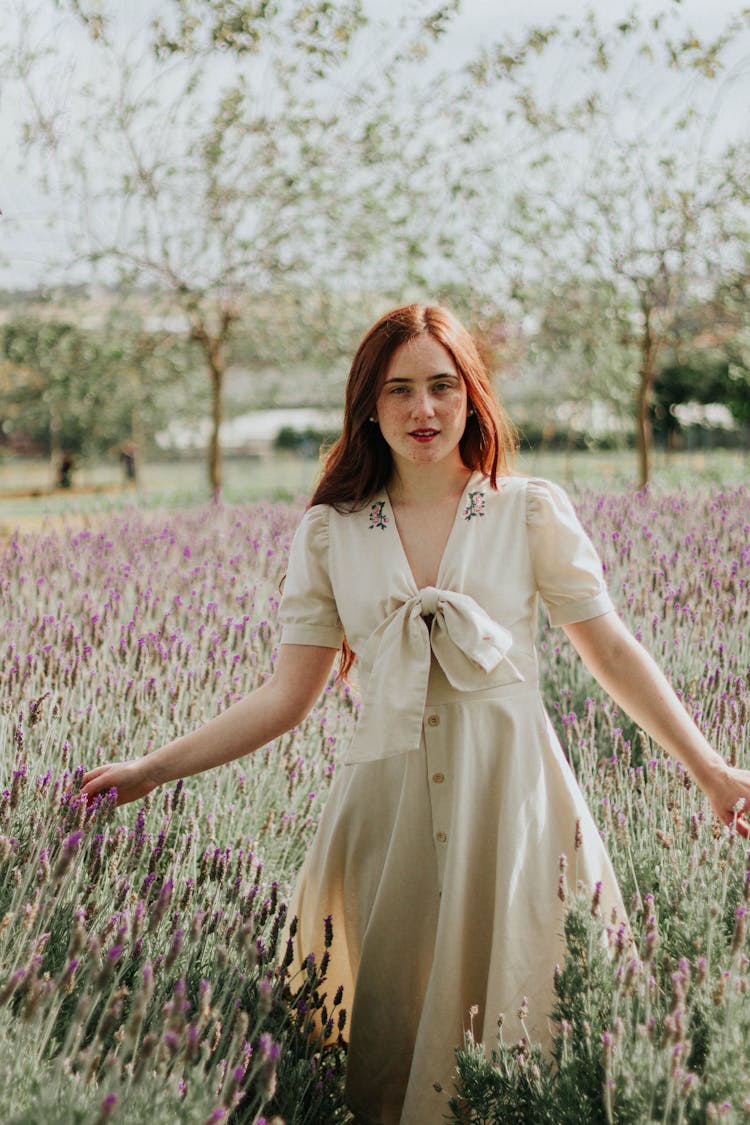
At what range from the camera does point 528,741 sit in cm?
203

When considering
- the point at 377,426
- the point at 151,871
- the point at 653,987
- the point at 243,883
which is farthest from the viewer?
the point at 151,871

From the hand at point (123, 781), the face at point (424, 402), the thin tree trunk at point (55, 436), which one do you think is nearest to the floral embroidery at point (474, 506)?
the face at point (424, 402)

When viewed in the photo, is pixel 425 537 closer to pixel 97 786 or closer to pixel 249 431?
pixel 97 786

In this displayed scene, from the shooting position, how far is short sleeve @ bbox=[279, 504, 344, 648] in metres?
2.17

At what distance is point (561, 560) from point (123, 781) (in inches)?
38.3

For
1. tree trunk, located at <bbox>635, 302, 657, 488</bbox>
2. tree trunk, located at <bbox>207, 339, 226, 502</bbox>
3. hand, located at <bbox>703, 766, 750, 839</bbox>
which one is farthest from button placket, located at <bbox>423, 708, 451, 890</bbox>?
tree trunk, located at <bbox>207, 339, 226, 502</bbox>

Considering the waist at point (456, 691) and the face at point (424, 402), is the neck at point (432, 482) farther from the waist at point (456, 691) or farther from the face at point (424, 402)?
the waist at point (456, 691)

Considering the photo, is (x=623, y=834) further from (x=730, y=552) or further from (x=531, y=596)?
(x=730, y=552)

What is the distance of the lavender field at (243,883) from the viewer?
1.47 metres

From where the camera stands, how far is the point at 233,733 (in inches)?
83.0

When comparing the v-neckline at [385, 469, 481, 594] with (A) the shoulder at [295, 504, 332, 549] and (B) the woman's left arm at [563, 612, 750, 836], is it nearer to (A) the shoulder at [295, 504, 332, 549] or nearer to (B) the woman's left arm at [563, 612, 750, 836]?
(A) the shoulder at [295, 504, 332, 549]

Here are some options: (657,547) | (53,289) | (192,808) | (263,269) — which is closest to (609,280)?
(263,269)

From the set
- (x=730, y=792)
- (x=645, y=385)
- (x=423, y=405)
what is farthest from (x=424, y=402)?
(x=645, y=385)

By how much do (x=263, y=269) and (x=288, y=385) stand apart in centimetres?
1450
